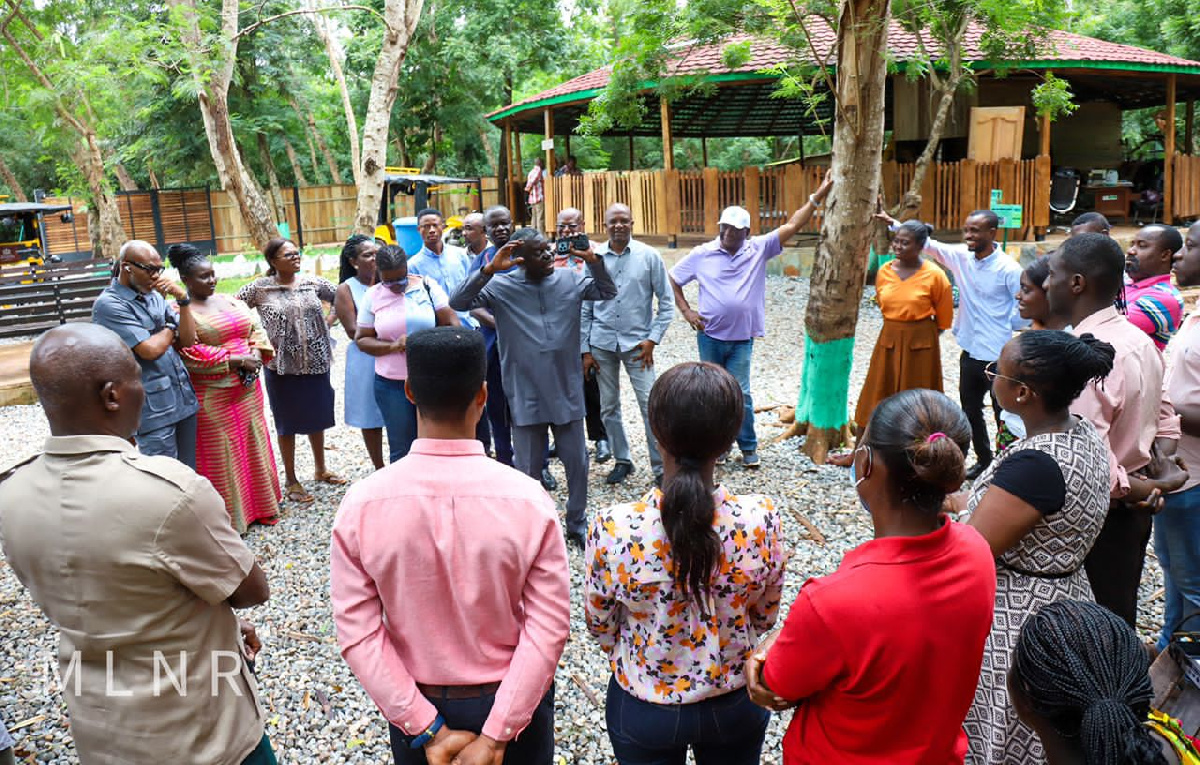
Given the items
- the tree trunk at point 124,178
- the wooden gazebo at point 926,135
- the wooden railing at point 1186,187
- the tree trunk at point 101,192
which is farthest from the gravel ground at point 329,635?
the tree trunk at point 124,178

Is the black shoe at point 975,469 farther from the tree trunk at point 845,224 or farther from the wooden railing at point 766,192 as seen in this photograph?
the wooden railing at point 766,192

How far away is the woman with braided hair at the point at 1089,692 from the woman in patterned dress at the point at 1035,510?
0.60 meters

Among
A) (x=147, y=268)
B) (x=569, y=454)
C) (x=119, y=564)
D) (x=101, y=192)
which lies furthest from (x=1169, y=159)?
(x=101, y=192)

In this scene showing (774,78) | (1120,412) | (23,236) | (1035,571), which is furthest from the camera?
→ (23,236)

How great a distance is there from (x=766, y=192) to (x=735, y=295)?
27.9ft

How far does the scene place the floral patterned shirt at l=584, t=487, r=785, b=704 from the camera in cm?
187

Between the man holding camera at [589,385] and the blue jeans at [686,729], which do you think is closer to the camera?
the blue jeans at [686,729]

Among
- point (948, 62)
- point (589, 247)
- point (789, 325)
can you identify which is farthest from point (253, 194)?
point (948, 62)

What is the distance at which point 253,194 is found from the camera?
12.3 meters

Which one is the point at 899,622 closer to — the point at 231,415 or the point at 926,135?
the point at 231,415

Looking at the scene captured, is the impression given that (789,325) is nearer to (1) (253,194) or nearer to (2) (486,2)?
(1) (253,194)

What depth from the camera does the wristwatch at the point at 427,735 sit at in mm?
1847

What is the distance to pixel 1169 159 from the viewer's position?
13.5 m

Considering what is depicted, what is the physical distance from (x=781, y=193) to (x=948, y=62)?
10.2 ft
